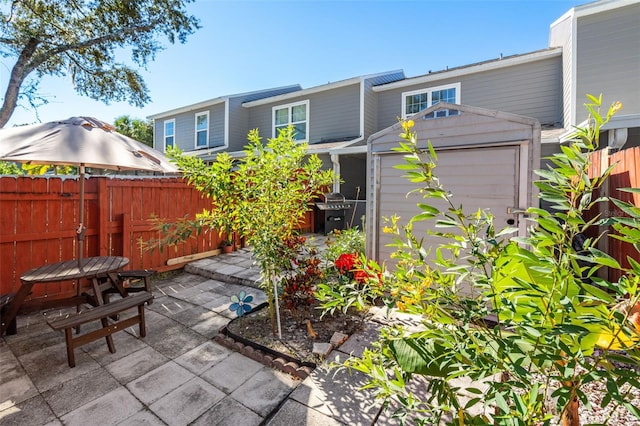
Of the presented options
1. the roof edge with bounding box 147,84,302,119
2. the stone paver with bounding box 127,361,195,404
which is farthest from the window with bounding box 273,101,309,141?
the stone paver with bounding box 127,361,195,404

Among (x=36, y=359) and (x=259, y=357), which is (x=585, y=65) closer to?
(x=259, y=357)

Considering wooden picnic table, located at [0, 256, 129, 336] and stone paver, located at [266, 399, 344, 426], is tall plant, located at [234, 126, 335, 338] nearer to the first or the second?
stone paver, located at [266, 399, 344, 426]

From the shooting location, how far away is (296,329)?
10.4 feet

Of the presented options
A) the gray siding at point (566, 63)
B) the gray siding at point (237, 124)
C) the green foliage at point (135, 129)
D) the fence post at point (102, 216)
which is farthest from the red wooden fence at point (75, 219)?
the green foliage at point (135, 129)

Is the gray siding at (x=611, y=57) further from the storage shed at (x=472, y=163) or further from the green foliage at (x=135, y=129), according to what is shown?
the green foliage at (x=135, y=129)

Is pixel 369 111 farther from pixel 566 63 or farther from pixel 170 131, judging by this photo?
pixel 170 131

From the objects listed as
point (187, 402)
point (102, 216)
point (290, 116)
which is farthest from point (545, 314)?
point (290, 116)

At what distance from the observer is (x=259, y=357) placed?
272 centimetres

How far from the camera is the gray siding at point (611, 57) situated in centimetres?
687

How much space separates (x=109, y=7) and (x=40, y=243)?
1027cm

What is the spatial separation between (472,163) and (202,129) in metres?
13.6

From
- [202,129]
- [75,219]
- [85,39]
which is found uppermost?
[85,39]

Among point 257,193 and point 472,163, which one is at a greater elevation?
point 472,163

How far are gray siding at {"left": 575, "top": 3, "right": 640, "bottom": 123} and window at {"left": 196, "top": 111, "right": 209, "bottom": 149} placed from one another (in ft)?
44.3
